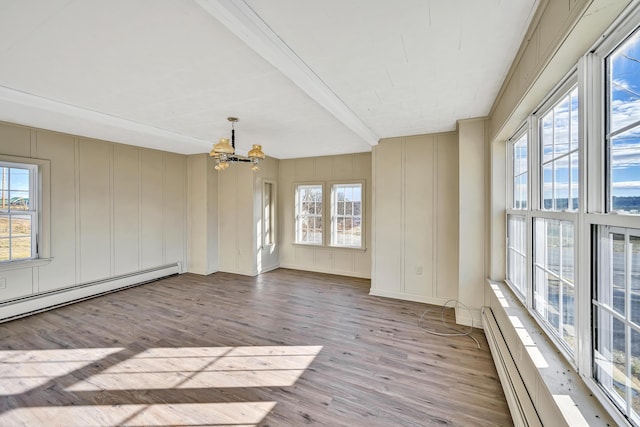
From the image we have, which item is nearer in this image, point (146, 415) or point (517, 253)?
point (146, 415)

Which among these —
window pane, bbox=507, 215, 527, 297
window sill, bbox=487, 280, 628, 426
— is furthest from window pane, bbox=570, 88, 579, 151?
window sill, bbox=487, 280, 628, 426

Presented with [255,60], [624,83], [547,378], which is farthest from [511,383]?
[255,60]

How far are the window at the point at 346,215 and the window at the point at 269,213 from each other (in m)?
1.46

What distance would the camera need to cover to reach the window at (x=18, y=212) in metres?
3.52

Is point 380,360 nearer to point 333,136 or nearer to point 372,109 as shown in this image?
point 372,109

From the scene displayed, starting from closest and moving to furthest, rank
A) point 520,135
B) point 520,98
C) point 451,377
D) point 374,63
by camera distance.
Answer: point 520,98
point 374,63
point 451,377
point 520,135

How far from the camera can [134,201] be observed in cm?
491

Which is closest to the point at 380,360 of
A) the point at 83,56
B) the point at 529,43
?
the point at 529,43

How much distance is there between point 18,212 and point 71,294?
137cm

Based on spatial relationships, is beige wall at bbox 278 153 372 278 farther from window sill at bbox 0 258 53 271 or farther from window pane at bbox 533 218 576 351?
window sill at bbox 0 258 53 271

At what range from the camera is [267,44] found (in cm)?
168

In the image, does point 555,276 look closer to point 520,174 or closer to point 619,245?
point 619,245

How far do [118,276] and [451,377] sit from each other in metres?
5.30

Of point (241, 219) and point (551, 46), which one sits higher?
point (551, 46)
